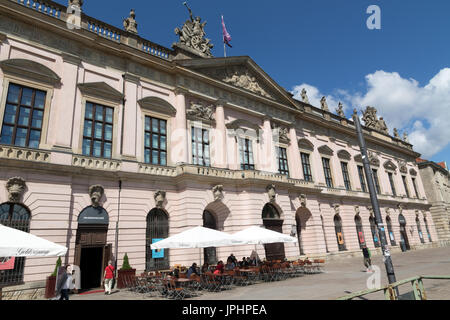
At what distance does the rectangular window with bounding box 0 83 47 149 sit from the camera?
1471 centimetres

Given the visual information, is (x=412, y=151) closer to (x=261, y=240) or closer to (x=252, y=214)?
(x=252, y=214)

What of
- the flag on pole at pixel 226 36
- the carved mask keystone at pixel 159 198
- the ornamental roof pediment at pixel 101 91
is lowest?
the carved mask keystone at pixel 159 198

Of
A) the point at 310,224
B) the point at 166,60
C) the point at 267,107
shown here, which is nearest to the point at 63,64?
the point at 166,60

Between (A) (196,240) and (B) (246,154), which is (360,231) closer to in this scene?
(B) (246,154)

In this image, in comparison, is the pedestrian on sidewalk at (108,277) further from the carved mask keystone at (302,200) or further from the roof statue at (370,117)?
the roof statue at (370,117)

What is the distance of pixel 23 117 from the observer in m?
15.3

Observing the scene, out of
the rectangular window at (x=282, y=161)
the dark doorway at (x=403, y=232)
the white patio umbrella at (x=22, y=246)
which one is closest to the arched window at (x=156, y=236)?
the white patio umbrella at (x=22, y=246)

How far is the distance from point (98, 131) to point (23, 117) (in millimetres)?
3807

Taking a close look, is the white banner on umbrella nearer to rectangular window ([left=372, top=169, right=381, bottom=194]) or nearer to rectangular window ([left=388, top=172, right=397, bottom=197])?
rectangular window ([left=372, top=169, right=381, bottom=194])

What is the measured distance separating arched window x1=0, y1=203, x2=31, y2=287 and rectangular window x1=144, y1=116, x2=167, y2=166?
7.22 metres

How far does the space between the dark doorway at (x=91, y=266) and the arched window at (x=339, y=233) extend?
22756 mm

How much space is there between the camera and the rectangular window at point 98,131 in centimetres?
1725

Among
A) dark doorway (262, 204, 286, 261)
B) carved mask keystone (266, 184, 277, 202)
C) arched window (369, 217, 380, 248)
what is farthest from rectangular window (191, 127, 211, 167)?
arched window (369, 217, 380, 248)

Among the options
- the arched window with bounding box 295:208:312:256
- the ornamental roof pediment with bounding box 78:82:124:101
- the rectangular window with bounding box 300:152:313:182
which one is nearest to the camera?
the ornamental roof pediment with bounding box 78:82:124:101
